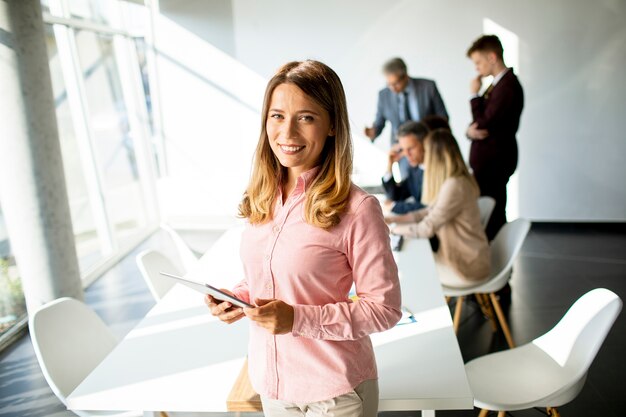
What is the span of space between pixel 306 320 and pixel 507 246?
8.09 feet

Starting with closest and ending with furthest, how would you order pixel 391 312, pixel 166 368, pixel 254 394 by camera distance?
pixel 391 312
pixel 254 394
pixel 166 368

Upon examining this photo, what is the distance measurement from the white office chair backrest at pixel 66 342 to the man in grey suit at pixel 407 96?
10.1 ft

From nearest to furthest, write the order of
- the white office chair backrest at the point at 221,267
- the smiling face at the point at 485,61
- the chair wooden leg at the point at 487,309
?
the white office chair backrest at the point at 221,267
the chair wooden leg at the point at 487,309
the smiling face at the point at 485,61

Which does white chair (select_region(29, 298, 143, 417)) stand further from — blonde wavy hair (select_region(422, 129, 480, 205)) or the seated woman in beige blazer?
blonde wavy hair (select_region(422, 129, 480, 205))

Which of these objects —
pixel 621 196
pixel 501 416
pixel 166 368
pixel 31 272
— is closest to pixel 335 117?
pixel 166 368

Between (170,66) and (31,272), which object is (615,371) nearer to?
(31,272)

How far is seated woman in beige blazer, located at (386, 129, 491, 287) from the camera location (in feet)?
11.0

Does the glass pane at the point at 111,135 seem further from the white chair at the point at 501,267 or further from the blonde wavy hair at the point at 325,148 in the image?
the blonde wavy hair at the point at 325,148

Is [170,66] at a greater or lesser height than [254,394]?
greater

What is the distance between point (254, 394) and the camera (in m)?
1.74

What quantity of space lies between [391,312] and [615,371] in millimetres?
2457

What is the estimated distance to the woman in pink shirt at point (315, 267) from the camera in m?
1.33

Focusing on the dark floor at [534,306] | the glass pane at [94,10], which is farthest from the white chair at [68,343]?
the glass pane at [94,10]

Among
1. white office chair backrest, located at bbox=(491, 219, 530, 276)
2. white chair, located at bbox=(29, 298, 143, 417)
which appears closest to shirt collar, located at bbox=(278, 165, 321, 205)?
white chair, located at bbox=(29, 298, 143, 417)
